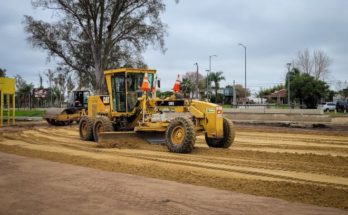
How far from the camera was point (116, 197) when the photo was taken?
7.88 meters

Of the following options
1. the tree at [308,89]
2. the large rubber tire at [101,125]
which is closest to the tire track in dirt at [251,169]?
the large rubber tire at [101,125]

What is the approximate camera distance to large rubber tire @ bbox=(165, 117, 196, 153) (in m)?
13.8

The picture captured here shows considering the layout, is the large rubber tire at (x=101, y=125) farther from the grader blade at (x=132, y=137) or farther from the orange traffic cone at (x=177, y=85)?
the orange traffic cone at (x=177, y=85)

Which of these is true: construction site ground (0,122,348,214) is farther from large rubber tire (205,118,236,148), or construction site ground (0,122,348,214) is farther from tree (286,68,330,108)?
tree (286,68,330,108)

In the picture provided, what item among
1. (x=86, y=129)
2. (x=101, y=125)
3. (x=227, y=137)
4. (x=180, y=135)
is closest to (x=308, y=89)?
(x=86, y=129)

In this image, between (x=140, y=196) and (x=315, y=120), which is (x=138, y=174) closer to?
(x=140, y=196)

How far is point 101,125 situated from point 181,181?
31.4 ft

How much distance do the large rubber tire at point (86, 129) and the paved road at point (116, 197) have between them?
9.19m

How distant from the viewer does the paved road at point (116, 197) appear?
7020 millimetres

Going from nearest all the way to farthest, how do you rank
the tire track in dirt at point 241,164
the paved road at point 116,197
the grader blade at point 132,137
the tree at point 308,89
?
the paved road at point 116,197 → the tire track in dirt at point 241,164 → the grader blade at point 132,137 → the tree at point 308,89

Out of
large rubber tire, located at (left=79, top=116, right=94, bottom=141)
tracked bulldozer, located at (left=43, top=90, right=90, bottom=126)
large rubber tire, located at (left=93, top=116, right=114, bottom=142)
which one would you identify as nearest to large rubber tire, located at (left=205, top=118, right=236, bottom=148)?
large rubber tire, located at (left=93, top=116, right=114, bottom=142)

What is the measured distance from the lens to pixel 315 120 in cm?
2805

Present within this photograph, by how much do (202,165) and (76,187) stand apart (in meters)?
3.87

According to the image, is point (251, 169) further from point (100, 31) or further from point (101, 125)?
point (100, 31)
